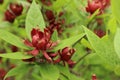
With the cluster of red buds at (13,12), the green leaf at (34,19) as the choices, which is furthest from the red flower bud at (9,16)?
the green leaf at (34,19)

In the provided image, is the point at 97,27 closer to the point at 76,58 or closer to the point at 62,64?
the point at 76,58

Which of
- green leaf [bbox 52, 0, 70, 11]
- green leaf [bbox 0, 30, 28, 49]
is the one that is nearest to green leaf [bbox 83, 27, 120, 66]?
green leaf [bbox 0, 30, 28, 49]

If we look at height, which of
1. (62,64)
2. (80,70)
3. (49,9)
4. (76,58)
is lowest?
(80,70)

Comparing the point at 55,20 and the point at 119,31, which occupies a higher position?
the point at 119,31

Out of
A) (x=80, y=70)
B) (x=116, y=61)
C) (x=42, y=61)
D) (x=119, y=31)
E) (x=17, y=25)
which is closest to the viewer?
(x=119, y=31)

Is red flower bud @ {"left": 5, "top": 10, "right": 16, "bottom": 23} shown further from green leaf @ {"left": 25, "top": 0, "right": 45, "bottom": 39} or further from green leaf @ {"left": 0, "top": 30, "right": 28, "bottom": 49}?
green leaf @ {"left": 0, "top": 30, "right": 28, "bottom": 49}

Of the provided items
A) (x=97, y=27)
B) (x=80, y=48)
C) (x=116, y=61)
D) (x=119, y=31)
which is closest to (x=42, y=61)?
(x=116, y=61)
